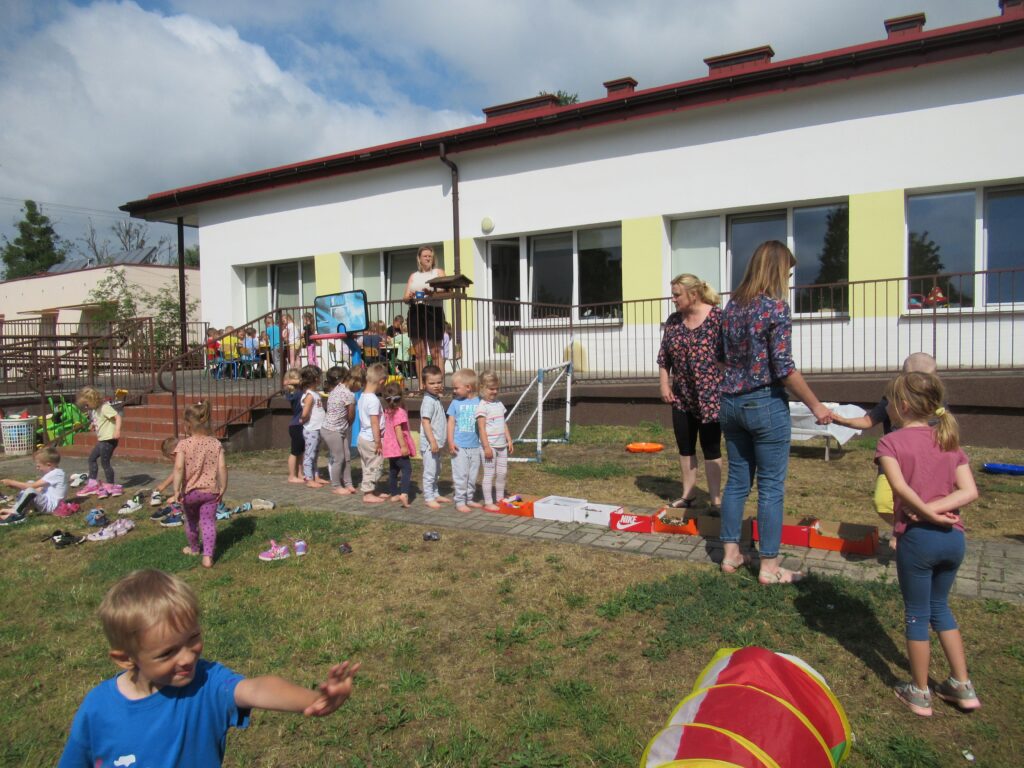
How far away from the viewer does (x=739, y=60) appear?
40.4 ft

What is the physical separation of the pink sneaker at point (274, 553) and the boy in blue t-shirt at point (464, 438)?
165 centimetres

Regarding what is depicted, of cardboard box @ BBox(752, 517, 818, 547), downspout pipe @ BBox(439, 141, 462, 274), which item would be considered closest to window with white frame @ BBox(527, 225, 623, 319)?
downspout pipe @ BBox(439, 141, 462, 274)

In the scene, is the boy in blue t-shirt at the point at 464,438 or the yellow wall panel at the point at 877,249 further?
the yellow wall panel at the point at 877,249

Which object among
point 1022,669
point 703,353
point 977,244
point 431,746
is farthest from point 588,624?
point 977,244

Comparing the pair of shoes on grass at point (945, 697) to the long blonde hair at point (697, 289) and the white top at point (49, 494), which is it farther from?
the white top at point (49, 494)

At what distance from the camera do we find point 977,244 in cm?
1039

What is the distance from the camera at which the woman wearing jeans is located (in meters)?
4.20

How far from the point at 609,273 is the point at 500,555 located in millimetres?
9005

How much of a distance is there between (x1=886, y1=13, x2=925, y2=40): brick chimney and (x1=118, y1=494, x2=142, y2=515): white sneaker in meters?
12.0

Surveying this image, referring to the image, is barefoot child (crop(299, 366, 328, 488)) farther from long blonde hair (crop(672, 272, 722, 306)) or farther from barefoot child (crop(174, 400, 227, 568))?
long blonde hair (crop(672, 272, 722, 306))

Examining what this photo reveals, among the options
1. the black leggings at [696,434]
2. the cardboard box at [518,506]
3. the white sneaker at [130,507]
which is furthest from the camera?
the white sneaker at [130,507]

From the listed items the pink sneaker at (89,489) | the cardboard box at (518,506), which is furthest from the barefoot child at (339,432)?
the pink sneaker at (89,489)

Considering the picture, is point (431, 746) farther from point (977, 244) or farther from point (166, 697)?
point (977, 244)

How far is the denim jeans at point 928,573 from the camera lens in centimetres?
301
